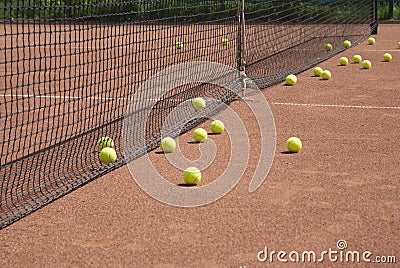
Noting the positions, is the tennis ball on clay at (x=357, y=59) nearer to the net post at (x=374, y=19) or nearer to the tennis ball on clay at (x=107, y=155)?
the net post at (x=374, y=19)

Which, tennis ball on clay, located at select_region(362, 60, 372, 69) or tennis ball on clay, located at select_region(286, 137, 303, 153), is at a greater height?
tennis ball on clay, located at select_region(286, 137, 303, 153)

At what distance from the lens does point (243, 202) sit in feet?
14.5

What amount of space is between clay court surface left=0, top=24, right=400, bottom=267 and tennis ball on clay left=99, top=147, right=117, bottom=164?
0.12 metres

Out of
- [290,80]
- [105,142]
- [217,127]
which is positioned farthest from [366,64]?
[105,142]

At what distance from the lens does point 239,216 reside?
4.16 m

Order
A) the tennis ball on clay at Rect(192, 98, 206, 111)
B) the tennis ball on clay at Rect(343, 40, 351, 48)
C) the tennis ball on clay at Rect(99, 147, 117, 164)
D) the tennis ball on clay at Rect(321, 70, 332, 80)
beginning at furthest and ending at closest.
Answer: the tennis ball on clay at Rect(343, 40, 351, 48)
the tennis ball on clay at Rect(321, 70, 332, 80)
the tennis ball on clay at Rect(192, 98, 206, 111)
the tennis ball on clay at Rect(99, 147, 117, 164)

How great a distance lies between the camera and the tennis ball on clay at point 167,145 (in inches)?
217

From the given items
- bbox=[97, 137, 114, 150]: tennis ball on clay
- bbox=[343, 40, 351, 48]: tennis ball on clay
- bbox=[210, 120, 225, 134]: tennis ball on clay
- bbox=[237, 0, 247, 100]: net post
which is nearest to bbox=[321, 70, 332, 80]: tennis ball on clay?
bbox=[237, 0, 247, 100]: net post

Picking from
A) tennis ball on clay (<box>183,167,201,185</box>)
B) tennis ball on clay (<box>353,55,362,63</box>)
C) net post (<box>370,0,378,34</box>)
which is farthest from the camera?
net post (<box>370,0,378,34</box>)

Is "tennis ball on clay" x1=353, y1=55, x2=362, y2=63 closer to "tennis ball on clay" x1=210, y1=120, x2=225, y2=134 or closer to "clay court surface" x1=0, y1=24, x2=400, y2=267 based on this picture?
"clay court surface" x1=0, y1=24, x2=400, y2=267

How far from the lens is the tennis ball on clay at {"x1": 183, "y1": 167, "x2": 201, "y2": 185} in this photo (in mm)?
4711

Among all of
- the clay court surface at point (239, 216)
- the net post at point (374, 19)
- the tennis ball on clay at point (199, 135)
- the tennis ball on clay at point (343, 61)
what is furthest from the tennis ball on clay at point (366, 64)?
the tennis ball on clay at point (199, 135)

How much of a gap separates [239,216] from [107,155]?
1.39 metres

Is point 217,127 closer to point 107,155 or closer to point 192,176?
point 107,155
